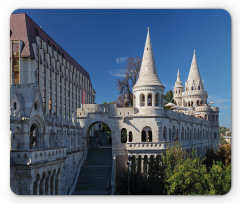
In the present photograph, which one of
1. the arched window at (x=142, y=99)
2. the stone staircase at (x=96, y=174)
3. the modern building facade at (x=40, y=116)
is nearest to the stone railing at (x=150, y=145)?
the stone staircase at (x=96, y=174)

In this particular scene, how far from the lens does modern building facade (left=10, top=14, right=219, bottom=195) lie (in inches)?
374

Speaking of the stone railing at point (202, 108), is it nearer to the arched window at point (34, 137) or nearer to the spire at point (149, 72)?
the spire at point (149, 72)

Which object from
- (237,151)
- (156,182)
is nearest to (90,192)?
(156,182)

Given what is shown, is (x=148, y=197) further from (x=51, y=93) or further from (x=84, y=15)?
(x=51, y=93)

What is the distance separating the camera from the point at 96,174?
1559 centimetres

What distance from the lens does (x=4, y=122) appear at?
9.39m

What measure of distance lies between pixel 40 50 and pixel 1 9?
534cm

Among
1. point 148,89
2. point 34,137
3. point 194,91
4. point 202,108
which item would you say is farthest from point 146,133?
point 194,91

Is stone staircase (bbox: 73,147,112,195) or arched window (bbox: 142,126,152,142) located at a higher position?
arched window (bbox: 142,126,152,142)

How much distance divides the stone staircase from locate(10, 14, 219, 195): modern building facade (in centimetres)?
37

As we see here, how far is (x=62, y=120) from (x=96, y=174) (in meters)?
4.02

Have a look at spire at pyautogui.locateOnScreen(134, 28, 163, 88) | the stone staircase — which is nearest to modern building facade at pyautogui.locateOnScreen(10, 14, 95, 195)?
the stone staircase

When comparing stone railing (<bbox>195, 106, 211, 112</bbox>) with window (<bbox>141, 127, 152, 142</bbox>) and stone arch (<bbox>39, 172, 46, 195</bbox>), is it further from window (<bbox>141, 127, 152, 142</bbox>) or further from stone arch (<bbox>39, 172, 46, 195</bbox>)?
stone arch (<bbox>39, 172, 46, 195</bbox>)

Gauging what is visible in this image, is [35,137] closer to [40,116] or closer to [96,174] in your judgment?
[40,116]
